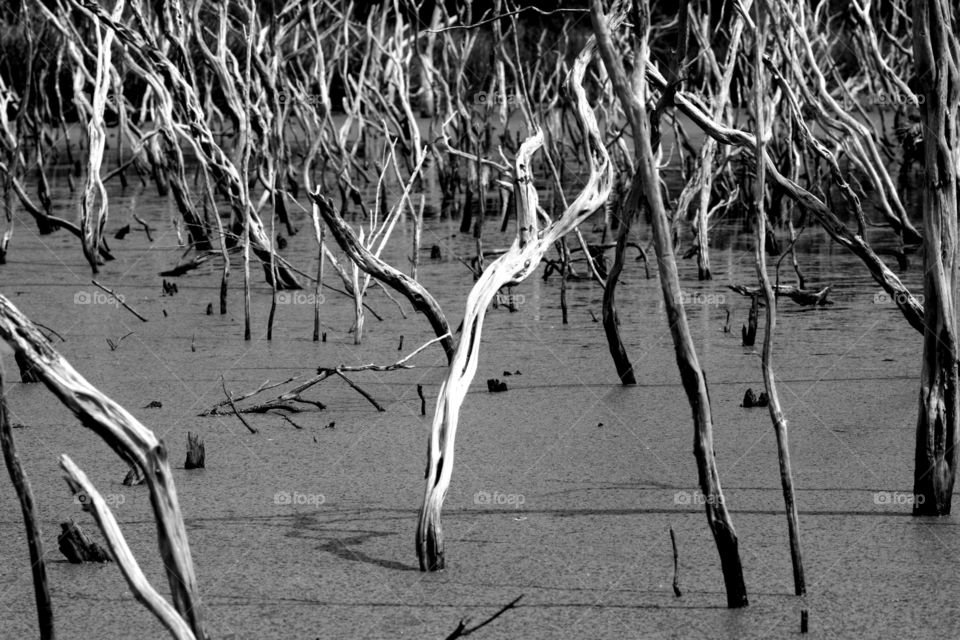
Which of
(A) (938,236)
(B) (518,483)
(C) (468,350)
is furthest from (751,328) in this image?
(C) (468,350)

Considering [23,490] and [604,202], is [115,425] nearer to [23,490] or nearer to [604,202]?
[23,490]

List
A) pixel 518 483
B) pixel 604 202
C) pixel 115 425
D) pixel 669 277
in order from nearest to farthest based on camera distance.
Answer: pixel 115 425
pixel 669 277
pixel 604 202
pixel 518 483

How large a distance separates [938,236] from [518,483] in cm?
116

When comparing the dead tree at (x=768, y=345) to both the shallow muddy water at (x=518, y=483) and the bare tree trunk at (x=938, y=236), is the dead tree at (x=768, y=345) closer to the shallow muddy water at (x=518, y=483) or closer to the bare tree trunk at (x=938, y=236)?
the shallow muddy water at (x=518, y=483)

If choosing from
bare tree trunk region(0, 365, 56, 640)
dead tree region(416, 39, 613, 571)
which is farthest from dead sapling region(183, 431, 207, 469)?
bare tree trunk region(0, 365, 56, 640)

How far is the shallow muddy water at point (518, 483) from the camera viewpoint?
99.3 inches

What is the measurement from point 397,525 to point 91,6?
3.80m

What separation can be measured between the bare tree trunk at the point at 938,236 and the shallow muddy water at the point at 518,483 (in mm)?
201

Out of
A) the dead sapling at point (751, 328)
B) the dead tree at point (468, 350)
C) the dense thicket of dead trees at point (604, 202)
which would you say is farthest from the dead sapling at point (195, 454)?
the dead sapling at point (751, 328)

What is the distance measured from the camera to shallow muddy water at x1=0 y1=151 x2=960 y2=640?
8.27ft

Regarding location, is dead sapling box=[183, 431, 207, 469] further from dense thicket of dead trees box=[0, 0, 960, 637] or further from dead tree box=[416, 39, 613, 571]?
dead tree box=[416, 39, 613, 571]

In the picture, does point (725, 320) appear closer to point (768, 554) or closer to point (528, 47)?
point (768, 554)

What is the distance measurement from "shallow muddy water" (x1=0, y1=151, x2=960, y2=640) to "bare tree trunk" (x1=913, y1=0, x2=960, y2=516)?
0.20 meters

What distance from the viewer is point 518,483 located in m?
3.36
